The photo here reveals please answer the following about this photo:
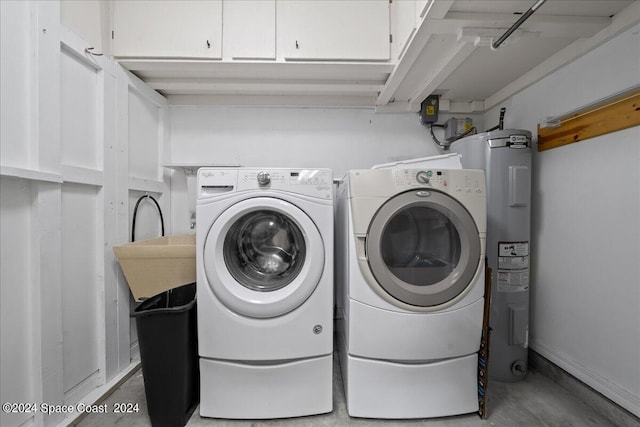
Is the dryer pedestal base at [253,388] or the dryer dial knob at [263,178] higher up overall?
the dryer dial knob at [263,178]

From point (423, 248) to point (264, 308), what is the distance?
0.83 meters

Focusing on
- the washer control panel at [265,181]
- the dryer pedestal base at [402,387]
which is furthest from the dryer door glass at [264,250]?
the dryer pedestal base at [402,387]

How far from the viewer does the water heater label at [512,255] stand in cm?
146

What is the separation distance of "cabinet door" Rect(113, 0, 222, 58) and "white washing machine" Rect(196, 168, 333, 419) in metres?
0.86

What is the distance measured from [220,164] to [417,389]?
1.96 meters

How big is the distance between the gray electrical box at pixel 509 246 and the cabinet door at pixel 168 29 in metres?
1.77

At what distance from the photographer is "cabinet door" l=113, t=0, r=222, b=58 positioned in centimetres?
146

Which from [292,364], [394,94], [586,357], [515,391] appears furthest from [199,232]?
[586,357]

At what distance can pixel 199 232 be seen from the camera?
1162 millimetres

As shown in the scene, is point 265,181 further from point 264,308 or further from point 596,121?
point 596,121

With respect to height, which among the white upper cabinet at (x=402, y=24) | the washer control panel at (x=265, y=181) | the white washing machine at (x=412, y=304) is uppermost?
the white upper cabinet at (x=402, y=24)

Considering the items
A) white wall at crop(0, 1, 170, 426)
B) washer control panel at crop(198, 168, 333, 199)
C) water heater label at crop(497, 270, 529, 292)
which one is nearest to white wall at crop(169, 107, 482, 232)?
white wall at crop(0, 1, 170, 426)

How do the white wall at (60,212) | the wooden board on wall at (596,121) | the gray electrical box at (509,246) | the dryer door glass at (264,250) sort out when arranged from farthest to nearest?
the gray electrical box at (509,246)
the dryer door glass at (264,250)
the wooden board on wall at (596,121)
the white wall at (60,212)

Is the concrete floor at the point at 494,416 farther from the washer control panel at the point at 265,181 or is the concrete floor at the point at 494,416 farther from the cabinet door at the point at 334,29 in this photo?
the cabinet door at the point at 334,29
